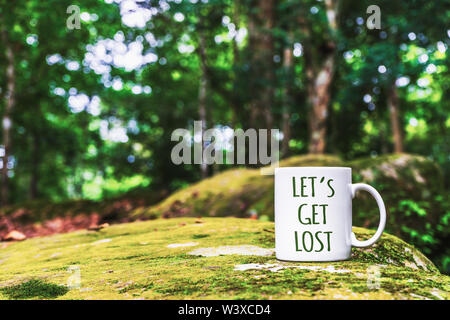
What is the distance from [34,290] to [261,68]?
10380mm

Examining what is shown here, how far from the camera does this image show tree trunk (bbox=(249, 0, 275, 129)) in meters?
11.1

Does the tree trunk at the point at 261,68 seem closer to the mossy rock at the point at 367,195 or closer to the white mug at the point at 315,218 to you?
the mossy rock at the point at 367,195

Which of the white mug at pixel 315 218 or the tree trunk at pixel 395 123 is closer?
the white mug at pixel 315 218

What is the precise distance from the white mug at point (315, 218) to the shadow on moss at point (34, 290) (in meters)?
0.87

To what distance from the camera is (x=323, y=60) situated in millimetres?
9617

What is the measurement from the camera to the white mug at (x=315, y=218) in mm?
1756

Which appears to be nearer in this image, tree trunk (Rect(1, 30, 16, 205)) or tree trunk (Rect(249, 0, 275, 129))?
tree trunk (Rect(249, 0, 275, 129))

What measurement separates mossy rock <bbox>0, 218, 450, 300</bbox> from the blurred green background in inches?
217

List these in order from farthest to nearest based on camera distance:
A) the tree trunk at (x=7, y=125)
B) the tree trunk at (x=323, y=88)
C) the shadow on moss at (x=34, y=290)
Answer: the tree trunk at (x=7, y=125) < the tree trunk at (x=323, y=88) < the shadow on moss at (x=34, y=290)

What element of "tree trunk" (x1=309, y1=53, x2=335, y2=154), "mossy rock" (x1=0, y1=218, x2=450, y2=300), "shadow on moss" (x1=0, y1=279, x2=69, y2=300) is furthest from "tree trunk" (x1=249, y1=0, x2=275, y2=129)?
"shadow on moss" (x1=0, y1=279, x2=69, y2=300)

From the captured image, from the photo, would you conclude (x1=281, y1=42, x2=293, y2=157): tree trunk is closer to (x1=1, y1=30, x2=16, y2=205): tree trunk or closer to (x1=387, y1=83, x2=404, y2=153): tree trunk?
(x1=387, y1=83, x2=404, y2=153): tree trunk

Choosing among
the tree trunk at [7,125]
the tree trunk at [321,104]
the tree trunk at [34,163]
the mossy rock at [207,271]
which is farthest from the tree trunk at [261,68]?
the tree trunk at [34,163]

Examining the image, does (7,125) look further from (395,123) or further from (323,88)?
(395,123)

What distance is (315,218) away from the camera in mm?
1765
